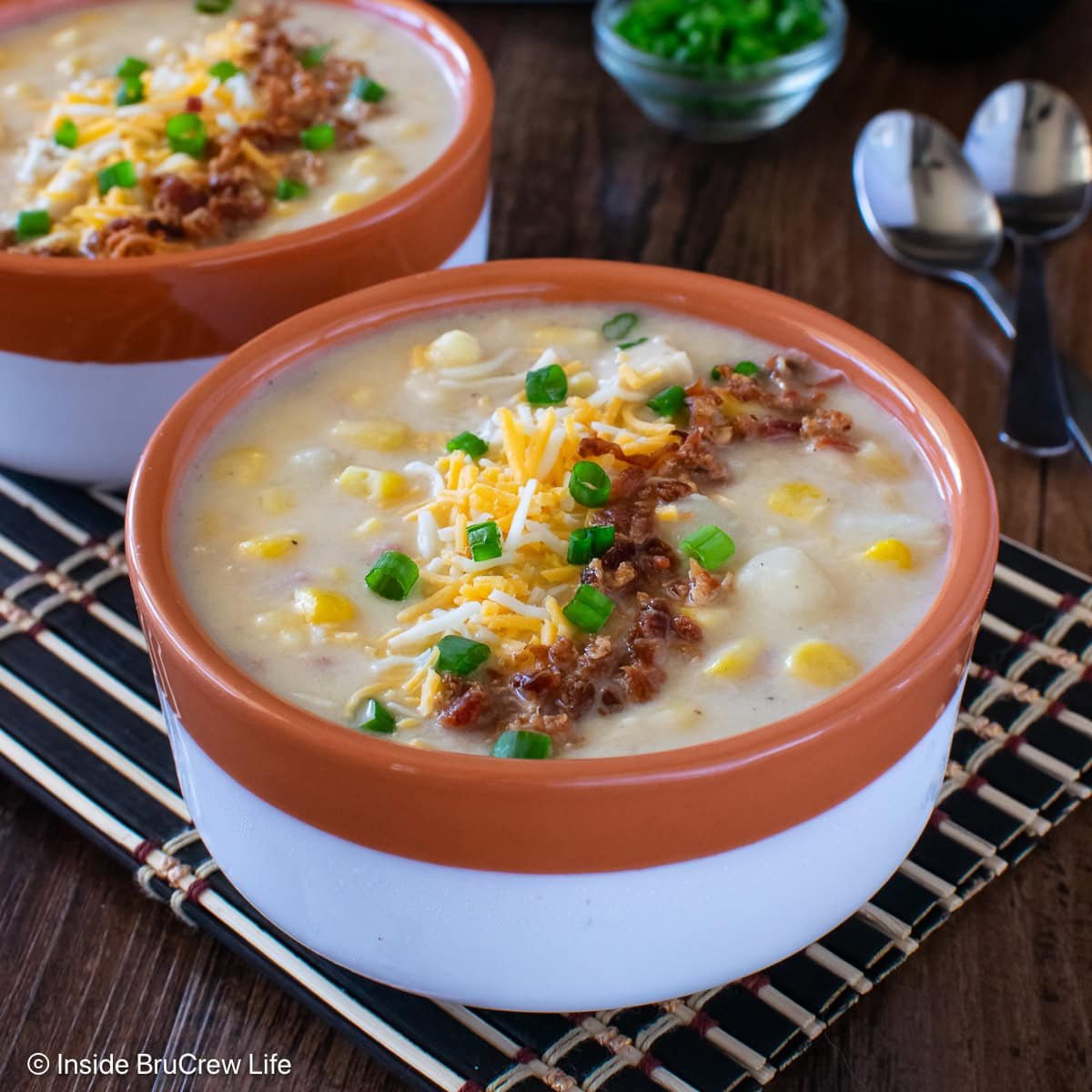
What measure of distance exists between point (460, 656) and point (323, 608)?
0.17 metres

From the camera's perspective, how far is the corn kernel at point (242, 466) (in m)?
1.83

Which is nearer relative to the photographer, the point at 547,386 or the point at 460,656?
the point at 460,656

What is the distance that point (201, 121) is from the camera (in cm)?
251

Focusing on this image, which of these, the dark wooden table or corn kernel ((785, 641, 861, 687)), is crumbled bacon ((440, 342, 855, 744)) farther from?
the dark wooden table

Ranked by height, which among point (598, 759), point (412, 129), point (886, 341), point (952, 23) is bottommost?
point (886, 341)

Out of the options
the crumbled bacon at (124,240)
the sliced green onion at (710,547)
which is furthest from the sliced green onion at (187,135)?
the sliced green onion at (710,547)

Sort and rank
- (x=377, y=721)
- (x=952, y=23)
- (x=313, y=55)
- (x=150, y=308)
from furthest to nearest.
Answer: (x=952, y=23) → (x=313, y=55) → (x=150, y=308) → (x=377, y=721)

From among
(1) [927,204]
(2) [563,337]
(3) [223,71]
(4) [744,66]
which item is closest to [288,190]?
(3) [223,71]

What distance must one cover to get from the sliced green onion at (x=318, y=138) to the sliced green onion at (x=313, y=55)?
0.26 meters

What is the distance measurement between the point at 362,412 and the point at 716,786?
76 cm

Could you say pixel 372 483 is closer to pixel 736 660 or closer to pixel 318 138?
pixel 736 660

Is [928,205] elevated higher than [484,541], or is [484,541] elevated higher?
[484,541]

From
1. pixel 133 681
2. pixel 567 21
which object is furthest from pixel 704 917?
pixel 567 21

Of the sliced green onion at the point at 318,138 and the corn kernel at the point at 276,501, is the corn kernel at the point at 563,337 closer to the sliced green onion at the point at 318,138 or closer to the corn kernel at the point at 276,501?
the corn kernel at the point at 276,501
